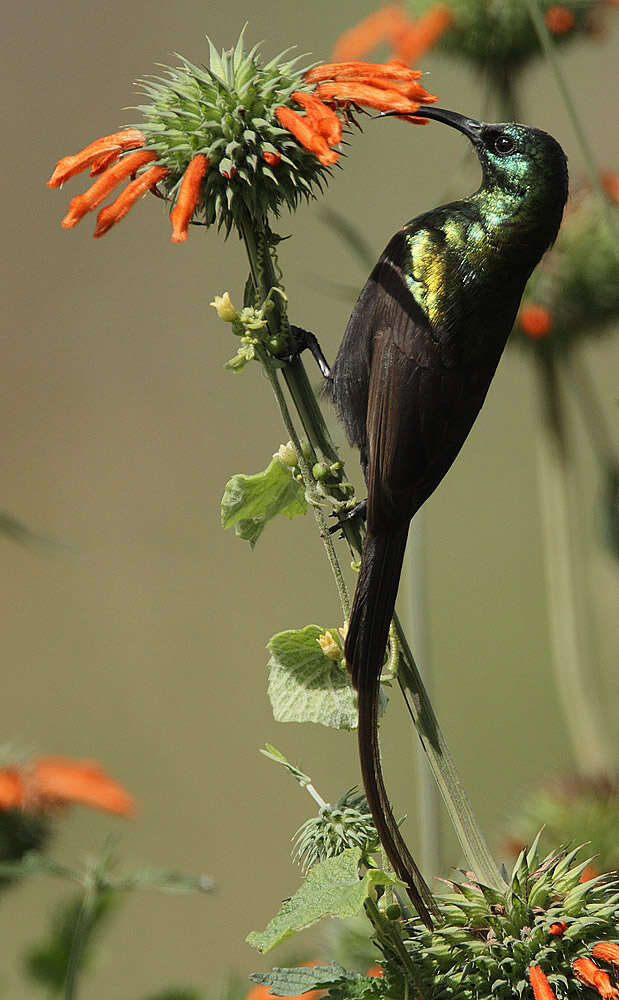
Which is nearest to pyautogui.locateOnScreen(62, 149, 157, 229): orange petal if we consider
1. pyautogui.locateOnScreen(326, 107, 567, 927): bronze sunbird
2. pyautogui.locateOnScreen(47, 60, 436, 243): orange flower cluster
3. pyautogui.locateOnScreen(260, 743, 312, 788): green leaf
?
pyautogui.locateOnScreen(47, 60, 436, 243): orange flower cluster

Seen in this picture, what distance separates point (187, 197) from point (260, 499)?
338mm

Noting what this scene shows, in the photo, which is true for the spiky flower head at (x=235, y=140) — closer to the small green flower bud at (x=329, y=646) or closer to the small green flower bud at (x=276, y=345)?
the small green flower bud at (x=276, y=345)

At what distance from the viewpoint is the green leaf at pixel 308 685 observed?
1.28 meters

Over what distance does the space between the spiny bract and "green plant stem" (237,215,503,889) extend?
4cm

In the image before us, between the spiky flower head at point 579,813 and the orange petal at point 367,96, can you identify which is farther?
the spiky flower head at point 579,813

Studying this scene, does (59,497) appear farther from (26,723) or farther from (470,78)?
(470,78)

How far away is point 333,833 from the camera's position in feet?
3.93

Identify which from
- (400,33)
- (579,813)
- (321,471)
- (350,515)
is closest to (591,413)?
(579,813)

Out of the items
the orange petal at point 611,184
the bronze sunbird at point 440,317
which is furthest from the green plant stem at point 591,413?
the bronze sunbird at point 440,317

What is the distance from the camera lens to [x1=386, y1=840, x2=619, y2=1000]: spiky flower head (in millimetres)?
1133

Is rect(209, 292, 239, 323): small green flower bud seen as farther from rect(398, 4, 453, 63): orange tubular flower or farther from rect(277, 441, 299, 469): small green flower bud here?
rect(398, 4, 453, 63): orange tubular flower

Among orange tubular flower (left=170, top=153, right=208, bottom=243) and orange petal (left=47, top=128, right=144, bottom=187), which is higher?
orange petal (left=47, top=128, right=144, bottom=187)

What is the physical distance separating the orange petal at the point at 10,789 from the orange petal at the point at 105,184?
1147mm

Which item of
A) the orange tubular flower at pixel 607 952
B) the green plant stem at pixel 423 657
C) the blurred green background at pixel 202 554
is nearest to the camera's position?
the orange tubular flower at pixel 607 952
